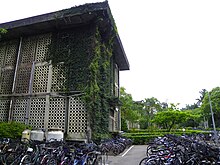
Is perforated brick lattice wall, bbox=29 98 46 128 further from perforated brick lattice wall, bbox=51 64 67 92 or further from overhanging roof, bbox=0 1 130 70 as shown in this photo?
overhanging roof, bbox=0 1 130 70

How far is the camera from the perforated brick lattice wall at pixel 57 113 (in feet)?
29.3

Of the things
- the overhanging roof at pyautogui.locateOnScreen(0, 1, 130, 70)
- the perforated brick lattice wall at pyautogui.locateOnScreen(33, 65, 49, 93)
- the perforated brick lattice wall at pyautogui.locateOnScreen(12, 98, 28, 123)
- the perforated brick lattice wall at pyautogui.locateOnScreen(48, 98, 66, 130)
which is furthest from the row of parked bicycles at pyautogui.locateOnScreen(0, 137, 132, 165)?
the overhanging roof at pyautogui.locateOnScreen(0, 1, 130, 70)

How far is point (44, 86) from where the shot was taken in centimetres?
971

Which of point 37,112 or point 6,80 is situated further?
point 6,80

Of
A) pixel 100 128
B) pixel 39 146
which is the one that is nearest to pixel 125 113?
pixel 100 128

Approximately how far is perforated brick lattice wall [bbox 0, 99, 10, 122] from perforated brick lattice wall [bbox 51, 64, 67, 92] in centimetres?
297

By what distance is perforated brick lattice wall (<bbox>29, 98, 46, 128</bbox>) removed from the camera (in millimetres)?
9257

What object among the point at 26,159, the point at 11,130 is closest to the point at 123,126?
the point at 11,130

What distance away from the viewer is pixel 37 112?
9438mm

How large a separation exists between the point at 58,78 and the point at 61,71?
0.40 metres

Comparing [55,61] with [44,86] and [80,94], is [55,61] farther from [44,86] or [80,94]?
[80,94]

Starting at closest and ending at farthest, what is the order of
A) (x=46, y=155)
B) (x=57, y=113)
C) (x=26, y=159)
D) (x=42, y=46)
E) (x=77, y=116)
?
(x=26, y=159)
(x=46, y=155)
(x=77, y=116)
(x=57, y=113)
(x=42, y=46)

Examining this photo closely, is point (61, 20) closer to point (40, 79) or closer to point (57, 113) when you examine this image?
point (40, 79)

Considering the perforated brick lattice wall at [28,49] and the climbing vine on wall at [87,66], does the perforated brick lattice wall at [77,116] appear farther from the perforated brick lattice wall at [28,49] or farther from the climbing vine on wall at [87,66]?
the perforated brick lattice wall at [28,49]
